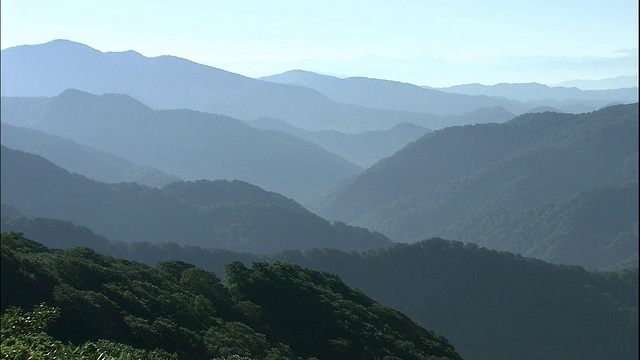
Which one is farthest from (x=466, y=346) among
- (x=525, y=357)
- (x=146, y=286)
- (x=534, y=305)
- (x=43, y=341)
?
(x=43, y=341)

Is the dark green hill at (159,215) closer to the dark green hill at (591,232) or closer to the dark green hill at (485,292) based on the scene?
the dark green hill at (485,292)

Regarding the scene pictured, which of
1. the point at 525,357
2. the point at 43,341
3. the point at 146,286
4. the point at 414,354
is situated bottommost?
the point at 525,357

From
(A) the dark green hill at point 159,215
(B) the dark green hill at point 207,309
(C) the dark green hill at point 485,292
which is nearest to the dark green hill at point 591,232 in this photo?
(A) the dark green hill at point 159,215

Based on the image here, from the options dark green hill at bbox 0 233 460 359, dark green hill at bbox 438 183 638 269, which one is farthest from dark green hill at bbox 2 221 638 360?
dark green hill at bbox 438 183 638 269

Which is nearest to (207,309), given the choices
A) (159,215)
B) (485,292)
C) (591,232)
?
(485,292)

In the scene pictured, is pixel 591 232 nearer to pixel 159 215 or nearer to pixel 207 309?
pixel 159 215

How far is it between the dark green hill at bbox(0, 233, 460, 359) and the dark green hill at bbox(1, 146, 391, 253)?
392 ft

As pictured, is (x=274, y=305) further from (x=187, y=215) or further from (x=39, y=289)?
(x=187, y=215)

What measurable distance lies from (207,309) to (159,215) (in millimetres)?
148441

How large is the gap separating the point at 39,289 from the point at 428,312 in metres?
77.3

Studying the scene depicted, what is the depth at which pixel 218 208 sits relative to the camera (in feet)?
586

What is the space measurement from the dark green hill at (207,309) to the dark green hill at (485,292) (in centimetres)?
5424

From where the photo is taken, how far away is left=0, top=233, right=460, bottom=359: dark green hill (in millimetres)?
22766

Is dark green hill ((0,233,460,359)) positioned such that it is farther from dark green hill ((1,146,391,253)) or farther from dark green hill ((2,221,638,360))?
dark green hill ((1,146,391,253))
